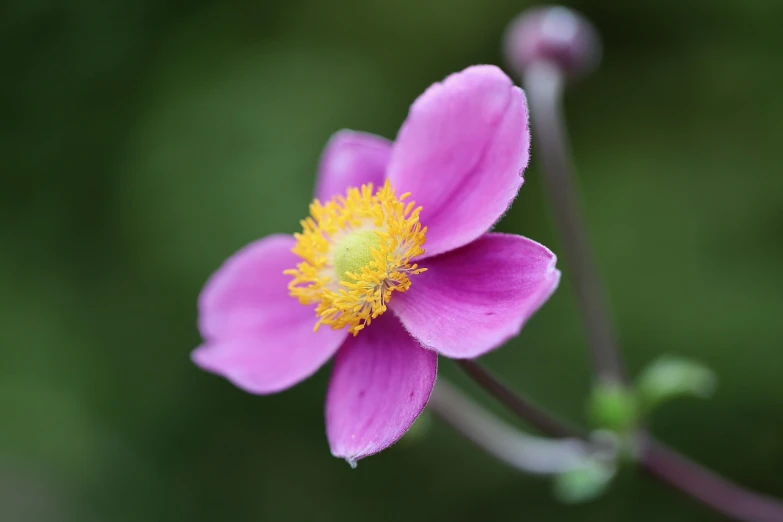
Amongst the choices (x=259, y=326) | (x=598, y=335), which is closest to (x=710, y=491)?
(x=598, y=335)

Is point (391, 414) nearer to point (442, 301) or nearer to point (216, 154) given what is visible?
point (442, 301)

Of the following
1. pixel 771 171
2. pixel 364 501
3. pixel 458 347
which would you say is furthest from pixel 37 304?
pixel 771 171

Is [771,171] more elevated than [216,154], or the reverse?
[216,154]

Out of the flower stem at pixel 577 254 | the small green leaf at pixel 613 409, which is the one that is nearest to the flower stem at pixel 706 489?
the small green leaf at pixel 613 409

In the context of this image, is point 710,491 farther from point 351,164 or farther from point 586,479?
point 351,164

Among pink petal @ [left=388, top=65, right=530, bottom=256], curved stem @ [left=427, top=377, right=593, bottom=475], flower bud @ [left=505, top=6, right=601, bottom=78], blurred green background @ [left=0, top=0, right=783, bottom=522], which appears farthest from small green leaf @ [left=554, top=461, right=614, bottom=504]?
flower bud @ [left=505, top=6, right=601, bottom=78]

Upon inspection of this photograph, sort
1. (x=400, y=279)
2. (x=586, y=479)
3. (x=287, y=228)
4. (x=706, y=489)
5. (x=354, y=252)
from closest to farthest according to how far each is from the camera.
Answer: (x=400, y=279) → (x=354, y=252) → (x=586, y=479) → (x=706, y=489) → (x=287, y=228)

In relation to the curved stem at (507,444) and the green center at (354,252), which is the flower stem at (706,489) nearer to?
the curved stem at (507,444)
